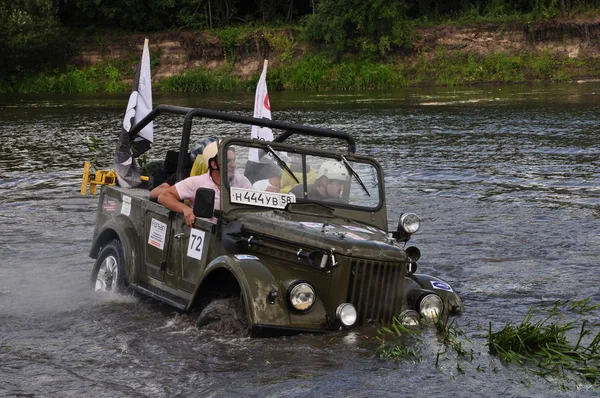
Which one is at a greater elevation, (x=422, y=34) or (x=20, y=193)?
(x=422, y=34)

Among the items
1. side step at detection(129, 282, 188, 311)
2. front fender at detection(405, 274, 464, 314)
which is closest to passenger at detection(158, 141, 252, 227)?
side step at detection(129, 282, 188, 311)

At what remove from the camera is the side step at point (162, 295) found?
891 centimetres

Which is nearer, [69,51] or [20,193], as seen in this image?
[20,193]

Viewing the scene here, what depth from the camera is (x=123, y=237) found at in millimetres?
9984

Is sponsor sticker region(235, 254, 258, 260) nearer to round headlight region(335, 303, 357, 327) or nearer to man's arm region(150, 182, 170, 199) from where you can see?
round headlight region(335, 303, 357, 327)

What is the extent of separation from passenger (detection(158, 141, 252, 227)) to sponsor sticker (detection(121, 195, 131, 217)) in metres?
1.05

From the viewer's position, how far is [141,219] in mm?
9883

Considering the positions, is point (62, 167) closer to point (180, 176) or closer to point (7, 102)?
point (180, 176)

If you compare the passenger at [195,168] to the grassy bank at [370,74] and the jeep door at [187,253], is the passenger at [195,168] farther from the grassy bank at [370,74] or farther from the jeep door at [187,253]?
the grassy bank at [370,74]

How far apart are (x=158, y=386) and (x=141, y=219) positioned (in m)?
2.81

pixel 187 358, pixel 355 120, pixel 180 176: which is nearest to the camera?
pixel 187 358

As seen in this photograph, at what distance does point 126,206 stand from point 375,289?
3298 mm

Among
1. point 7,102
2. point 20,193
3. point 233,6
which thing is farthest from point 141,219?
point 233,6

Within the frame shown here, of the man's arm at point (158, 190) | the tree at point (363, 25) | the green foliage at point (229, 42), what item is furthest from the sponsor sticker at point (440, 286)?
the green foliage at point (229, 42)
